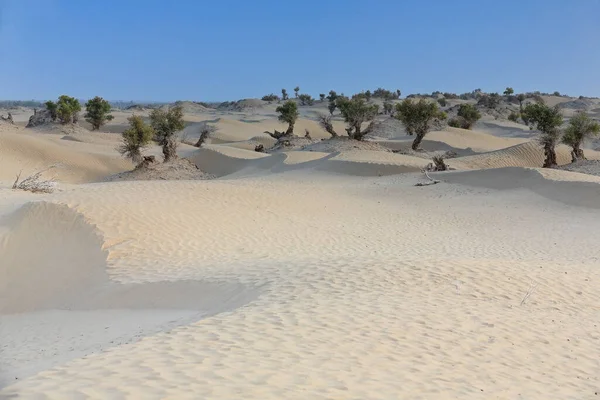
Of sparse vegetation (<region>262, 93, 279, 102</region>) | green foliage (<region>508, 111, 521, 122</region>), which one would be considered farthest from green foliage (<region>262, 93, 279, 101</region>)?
green foliage (<region>508, 111, 521, 122</region>)

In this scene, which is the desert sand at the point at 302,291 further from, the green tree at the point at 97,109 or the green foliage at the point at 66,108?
the green tree at the point at 97,109

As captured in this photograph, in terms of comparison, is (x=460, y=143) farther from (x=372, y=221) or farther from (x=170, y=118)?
(x=372, y=221)

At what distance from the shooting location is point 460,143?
44.7 metres

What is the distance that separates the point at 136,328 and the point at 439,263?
6071 mm

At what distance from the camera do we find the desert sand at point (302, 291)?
5.35 m

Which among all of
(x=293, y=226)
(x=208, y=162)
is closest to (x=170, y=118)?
(x=208, y=162)

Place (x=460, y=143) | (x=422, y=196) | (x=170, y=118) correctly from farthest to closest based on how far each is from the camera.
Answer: (x=460, y=143), (x=170, y=118), (x=422, y=196)

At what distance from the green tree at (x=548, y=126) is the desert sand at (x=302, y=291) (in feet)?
21.0

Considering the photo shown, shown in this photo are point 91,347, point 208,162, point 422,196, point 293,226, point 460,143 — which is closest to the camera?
point 91,347

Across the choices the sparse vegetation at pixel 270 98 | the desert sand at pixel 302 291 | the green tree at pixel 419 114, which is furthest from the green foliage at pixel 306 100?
the desert sand at pixel 302 291

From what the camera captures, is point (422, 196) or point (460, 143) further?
point (460, 143)

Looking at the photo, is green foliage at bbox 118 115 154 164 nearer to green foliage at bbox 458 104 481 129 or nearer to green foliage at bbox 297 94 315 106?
green foliage at bbox 458 104 481 129

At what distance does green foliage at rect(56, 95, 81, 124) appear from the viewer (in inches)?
1921

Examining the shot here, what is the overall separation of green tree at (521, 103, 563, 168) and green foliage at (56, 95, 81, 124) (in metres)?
40.4
